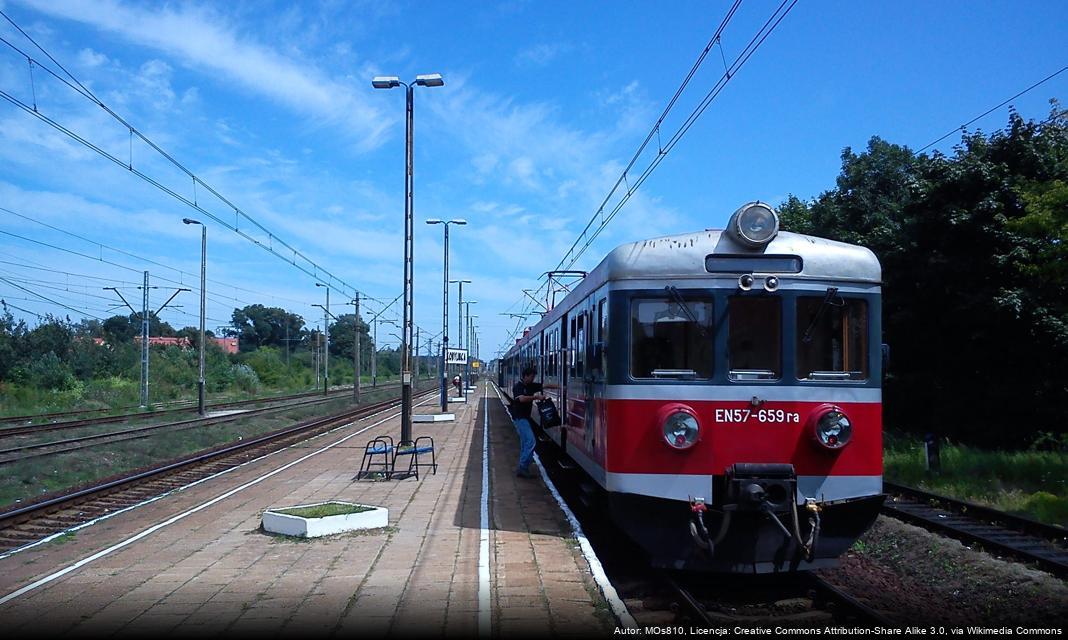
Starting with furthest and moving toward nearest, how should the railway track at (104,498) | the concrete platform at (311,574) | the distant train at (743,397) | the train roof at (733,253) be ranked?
the railway track at (104,498) < the train roof at (733,253) < the distant train at (743,397) < the concrete platform at (311,574)

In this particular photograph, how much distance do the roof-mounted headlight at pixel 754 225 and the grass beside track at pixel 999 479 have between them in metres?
6.11

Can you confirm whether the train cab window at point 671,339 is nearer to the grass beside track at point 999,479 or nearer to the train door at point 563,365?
the train door at point 563,365

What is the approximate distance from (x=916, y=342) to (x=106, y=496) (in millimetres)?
17686

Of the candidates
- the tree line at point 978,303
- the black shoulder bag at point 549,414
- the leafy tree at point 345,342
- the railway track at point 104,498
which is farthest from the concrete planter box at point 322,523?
the leafy tree at point 345,342

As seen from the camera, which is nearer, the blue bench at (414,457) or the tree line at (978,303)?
the blue bench at (414,457)

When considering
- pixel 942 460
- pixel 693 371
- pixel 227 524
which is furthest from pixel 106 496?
pixel 942 460

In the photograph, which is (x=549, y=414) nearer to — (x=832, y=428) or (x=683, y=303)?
(x=683, y=303)

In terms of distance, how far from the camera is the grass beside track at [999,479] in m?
11.8

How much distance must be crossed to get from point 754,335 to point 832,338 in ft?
2.30

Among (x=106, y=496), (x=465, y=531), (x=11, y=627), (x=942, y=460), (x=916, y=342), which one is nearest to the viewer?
(x=11, y=627)

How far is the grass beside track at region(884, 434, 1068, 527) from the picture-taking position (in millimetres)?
11809

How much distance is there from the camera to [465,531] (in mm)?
9977

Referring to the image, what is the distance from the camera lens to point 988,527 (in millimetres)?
10688

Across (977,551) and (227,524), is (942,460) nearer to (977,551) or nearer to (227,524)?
(977,551)
